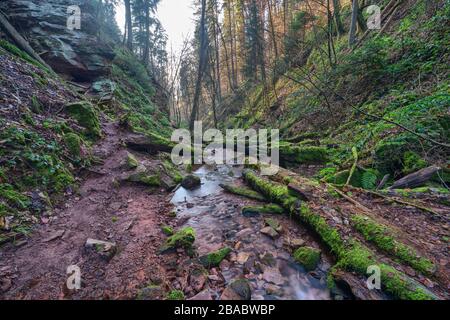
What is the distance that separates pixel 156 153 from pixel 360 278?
24.1 ft

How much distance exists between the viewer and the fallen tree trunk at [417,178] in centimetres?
475

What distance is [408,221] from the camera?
3875 millimetres

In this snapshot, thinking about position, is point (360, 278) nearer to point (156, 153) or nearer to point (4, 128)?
point (4, 128)

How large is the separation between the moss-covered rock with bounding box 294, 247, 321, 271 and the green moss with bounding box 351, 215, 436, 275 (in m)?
0.80

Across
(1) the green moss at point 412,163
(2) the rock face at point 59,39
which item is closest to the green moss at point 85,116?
(2) the rock face at point 59,39

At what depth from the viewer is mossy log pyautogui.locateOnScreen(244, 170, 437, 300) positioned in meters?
2.60

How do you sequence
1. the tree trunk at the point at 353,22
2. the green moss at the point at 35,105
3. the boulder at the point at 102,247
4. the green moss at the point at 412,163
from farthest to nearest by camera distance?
the tree trunk at the point at 353,22
the green moss at the point at 35,105
the green moss at the point at 412,163
the boulder at the point at 102,247

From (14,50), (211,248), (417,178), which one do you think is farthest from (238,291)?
(14,50)

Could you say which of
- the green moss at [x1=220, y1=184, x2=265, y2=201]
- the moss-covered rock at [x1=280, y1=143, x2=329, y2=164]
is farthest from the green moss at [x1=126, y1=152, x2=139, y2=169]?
the moss-covered rock at [x1=280, y1=143, x2=329, y2=164]

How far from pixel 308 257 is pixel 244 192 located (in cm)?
297

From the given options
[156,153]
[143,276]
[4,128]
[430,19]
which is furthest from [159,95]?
[143,276]

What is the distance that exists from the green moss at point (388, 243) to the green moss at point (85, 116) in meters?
7.30

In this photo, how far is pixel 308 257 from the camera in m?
3.60

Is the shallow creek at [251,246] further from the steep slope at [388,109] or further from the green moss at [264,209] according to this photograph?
the steep slope at [388,109]
